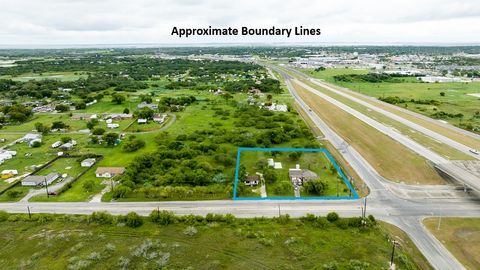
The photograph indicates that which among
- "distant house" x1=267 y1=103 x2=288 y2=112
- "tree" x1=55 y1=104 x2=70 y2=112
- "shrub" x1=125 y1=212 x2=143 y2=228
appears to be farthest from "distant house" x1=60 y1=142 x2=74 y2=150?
"distant house" x1=267 y1=103 x2=288 y2=112

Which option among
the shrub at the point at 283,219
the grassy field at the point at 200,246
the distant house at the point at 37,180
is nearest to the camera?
the grassy field at the point at 200,246

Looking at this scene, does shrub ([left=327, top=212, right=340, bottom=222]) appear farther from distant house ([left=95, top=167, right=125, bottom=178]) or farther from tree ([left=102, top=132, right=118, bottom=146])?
tree ([left=102, top=132, right=118, bottom=146])

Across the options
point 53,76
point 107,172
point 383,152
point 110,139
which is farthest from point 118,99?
point 53,76

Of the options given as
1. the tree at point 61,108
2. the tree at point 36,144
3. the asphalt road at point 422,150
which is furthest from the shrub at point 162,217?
the tree at point 61,108

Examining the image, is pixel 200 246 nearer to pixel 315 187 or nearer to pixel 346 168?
pixel 315 187

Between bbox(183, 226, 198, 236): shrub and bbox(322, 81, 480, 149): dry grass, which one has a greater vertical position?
bbox(322, 81, 480, 149): dry grass

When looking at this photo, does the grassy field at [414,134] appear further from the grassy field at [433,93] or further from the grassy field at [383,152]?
the grassy field at [433,93]

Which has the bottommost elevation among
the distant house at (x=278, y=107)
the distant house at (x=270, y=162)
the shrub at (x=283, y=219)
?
the shrub at (x=283, y=219)
